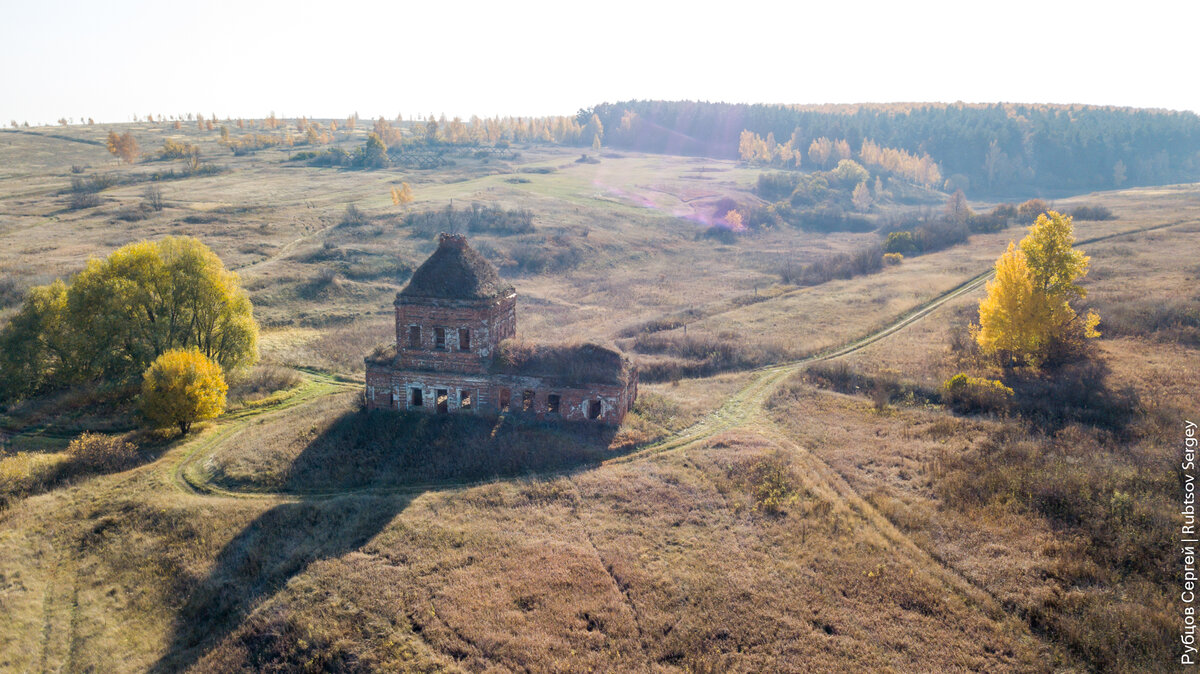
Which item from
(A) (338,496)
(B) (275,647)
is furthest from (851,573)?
(A) (338,496)

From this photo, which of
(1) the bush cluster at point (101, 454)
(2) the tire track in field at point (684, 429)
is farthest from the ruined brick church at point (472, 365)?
(1) the bush cluster at point (101, 454)

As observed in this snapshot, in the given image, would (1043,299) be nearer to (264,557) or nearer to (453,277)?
(453,277)

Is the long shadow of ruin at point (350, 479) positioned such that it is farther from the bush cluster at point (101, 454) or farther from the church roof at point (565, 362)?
the bush cluster at point (101, 454)

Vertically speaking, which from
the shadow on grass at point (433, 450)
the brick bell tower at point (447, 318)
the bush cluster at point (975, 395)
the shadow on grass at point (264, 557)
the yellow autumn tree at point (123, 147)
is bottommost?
the shadow on grass at point (264, 557)

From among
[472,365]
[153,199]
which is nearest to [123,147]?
[153,199]

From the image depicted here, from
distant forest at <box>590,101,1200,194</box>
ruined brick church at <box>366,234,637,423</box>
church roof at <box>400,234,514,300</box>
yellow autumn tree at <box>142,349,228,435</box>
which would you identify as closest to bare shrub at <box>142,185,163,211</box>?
yellow autumn tree at <box>142,349,228,435</box>

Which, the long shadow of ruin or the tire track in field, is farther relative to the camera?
the tire track in field

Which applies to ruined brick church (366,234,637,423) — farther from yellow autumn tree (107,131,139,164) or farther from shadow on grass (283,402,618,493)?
yellow autumn tree (107,131,139,164)

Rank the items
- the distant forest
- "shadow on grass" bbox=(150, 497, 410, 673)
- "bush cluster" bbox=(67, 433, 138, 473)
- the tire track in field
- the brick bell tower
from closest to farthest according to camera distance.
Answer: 1. "shadow on grass" bbox=(150, 497, 410, 673)
2. the tire track in field
3. "bush cluster" bbox=(67, 433, 138, 473)
4. the brick bell tower
5. the distant forest
